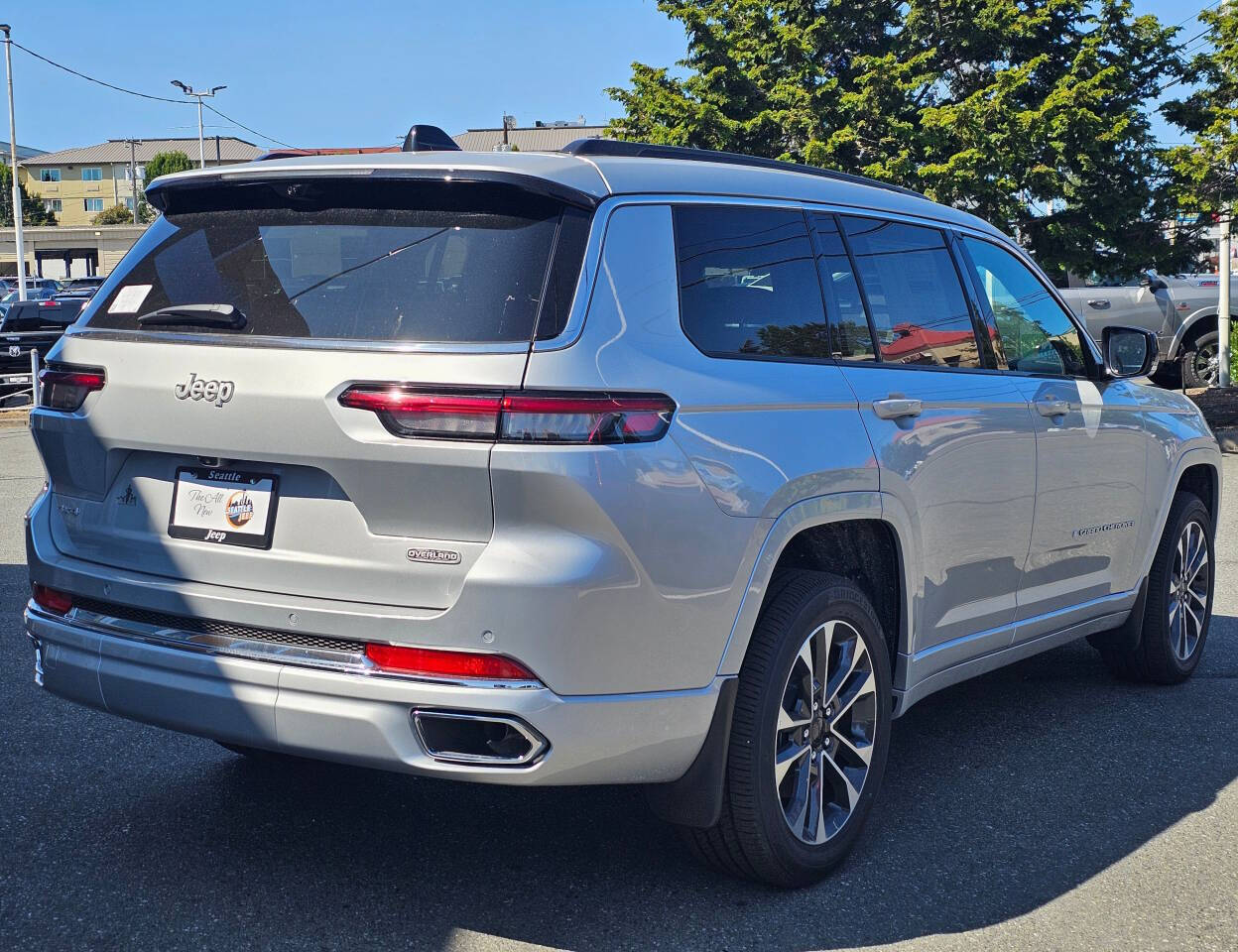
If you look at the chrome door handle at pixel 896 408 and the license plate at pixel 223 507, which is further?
the chrome door handle at pixel 896 408

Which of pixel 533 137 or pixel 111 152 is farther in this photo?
pixel 111 152

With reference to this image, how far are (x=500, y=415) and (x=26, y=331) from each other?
23.9 meters

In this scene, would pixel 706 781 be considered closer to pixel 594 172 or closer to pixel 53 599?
pixel 594 172

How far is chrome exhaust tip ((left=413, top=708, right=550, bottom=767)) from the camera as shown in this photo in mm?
3021

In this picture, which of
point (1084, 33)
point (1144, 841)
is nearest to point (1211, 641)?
point (1144, 841)

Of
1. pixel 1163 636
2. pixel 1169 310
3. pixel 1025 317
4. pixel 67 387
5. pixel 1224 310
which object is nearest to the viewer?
pixel 67 387

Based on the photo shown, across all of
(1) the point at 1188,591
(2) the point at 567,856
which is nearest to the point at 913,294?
(2) the point at 567,856

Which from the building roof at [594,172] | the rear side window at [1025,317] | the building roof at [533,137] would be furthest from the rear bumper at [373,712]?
the building roof at [533,137]

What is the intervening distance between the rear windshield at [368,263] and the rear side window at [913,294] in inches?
50.1

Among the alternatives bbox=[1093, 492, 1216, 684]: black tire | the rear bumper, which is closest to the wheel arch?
the rear bumper

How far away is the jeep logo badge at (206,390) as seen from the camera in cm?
323

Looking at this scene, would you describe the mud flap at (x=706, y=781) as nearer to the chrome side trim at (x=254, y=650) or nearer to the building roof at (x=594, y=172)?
the chrome side trim at (x=254, y=650)

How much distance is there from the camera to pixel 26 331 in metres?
24.5

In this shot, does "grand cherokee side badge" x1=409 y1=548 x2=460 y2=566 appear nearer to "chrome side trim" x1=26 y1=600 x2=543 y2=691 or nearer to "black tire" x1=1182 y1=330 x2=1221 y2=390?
"chrome side trim" x1=26 y1=600 x2=543 y2=691
